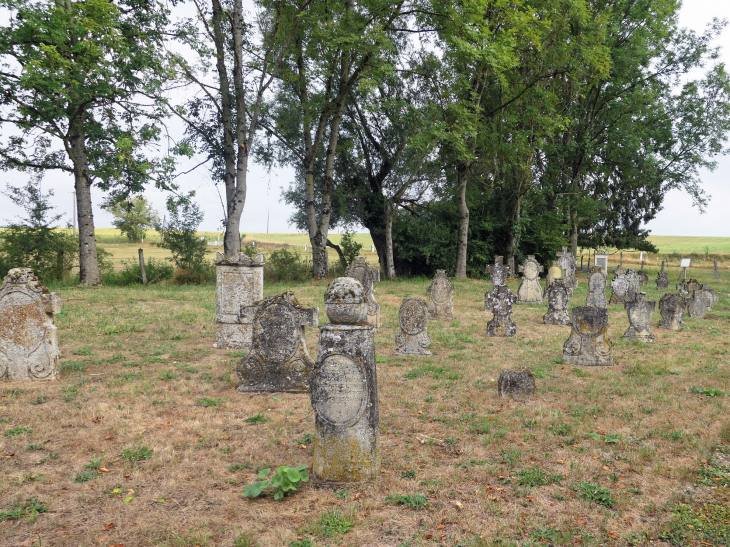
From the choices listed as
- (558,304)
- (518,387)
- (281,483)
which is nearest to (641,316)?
(558,304)

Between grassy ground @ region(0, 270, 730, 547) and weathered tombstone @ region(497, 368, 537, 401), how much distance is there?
23 centimetres

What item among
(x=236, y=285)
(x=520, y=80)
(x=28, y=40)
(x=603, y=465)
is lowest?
(x=603, y=465)

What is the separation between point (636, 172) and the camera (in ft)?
95.9

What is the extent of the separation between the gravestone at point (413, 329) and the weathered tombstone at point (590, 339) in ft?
9.47

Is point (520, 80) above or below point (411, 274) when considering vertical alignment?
above

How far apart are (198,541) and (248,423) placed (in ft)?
Answer: 8.46

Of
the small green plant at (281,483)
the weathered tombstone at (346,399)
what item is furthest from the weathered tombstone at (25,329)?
the weathered tombstone at (346,399)

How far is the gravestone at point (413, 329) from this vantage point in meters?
10.5

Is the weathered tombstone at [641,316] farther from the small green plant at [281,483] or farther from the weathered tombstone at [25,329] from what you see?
the weathered tombstone at [25,329]

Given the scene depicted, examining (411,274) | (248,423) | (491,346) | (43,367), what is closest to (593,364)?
(491,346)

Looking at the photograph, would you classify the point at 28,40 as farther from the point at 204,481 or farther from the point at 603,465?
the point at 603,465

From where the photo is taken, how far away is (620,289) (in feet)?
60.3

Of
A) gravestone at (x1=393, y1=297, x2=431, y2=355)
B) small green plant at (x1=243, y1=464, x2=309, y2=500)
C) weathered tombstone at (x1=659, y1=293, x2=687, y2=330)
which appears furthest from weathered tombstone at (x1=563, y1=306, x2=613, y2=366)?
small green plant at (x1=243, y1=464, x2=309, y2=500)

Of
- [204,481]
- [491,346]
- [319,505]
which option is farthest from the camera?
[491,346]
